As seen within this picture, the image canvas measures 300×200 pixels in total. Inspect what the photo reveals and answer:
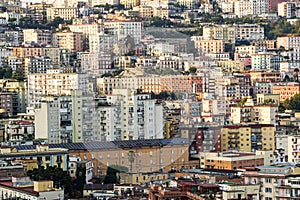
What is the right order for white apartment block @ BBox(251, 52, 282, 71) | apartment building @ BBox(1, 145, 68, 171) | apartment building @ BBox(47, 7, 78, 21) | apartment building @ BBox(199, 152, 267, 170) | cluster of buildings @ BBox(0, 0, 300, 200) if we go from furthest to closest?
1. apartment building @ BBox(47, 7, 78, 21)
2. white apartment block @ BBox(251, 52, 282, 71)
3. apartment building @ BBox(199, 152, 267, 170)
4. apartment building @ BBox(1, 145, 68, 171)
5. cluster of buildings @ BBox(0, 0, 300, 200)

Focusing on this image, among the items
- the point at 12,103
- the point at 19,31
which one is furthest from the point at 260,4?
the point at 12,103

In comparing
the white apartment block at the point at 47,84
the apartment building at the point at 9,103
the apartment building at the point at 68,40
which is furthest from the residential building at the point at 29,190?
the apartment building at the point at 68,40

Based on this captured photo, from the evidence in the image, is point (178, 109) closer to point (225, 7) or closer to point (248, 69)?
point (248, 69)

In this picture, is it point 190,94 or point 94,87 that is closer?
point 190,94

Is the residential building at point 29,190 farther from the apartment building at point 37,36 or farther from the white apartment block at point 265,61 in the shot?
the apartment building at point 37,36

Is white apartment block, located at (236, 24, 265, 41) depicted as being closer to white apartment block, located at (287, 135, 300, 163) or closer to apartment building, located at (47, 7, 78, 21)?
apartment building, located at (47, 7, 78, 21)

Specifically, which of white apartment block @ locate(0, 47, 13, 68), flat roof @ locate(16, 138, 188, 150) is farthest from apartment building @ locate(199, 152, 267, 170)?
white apartment block @ locate(0, 47, 13, 68)
